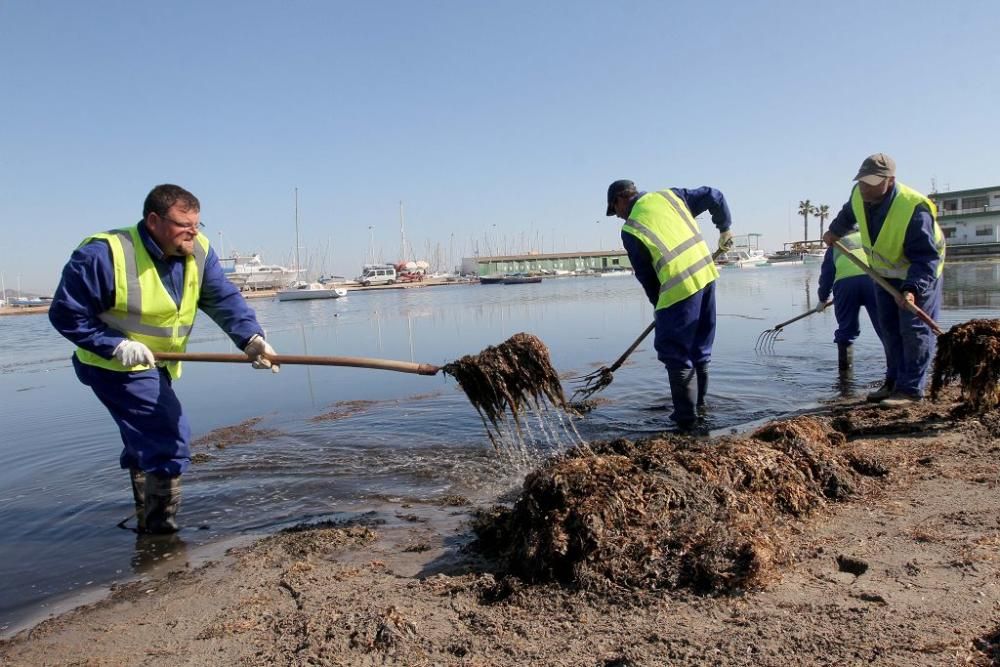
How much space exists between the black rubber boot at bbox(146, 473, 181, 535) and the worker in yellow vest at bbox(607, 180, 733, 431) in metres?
3.66

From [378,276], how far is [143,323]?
3629 inches

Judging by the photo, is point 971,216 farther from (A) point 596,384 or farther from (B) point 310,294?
(A) point 596,384

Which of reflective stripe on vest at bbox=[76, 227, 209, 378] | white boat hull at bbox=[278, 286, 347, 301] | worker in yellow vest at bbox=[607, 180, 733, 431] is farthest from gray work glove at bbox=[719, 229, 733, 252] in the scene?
white boat hull at bbox=[278, 286, 347, 301]

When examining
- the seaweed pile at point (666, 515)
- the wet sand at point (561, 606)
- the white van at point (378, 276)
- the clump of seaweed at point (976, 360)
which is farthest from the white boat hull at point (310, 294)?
the seaweed pile at point (666, 515)

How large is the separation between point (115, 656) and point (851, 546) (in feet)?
9.99

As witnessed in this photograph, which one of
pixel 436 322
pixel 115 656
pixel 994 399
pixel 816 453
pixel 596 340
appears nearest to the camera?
pixel 115 656

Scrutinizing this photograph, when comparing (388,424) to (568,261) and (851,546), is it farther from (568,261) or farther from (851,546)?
(568,261)

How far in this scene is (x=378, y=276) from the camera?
310 ft

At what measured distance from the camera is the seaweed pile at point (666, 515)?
257 centimetres

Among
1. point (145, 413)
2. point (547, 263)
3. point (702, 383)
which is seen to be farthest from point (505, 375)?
point (547, 263)

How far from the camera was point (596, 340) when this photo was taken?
12930 millimetres

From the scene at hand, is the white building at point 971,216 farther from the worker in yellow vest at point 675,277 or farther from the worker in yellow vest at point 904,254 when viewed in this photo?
the worker in yellow vest at point 675,277

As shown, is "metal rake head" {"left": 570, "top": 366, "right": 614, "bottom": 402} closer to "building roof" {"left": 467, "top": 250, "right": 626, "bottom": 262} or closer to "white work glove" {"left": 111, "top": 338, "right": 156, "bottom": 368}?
"white work glove" {"left": 111, "top": 338, "right": 156, "bottom": 368}

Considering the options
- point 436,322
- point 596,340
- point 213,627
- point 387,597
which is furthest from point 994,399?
point 436,322
